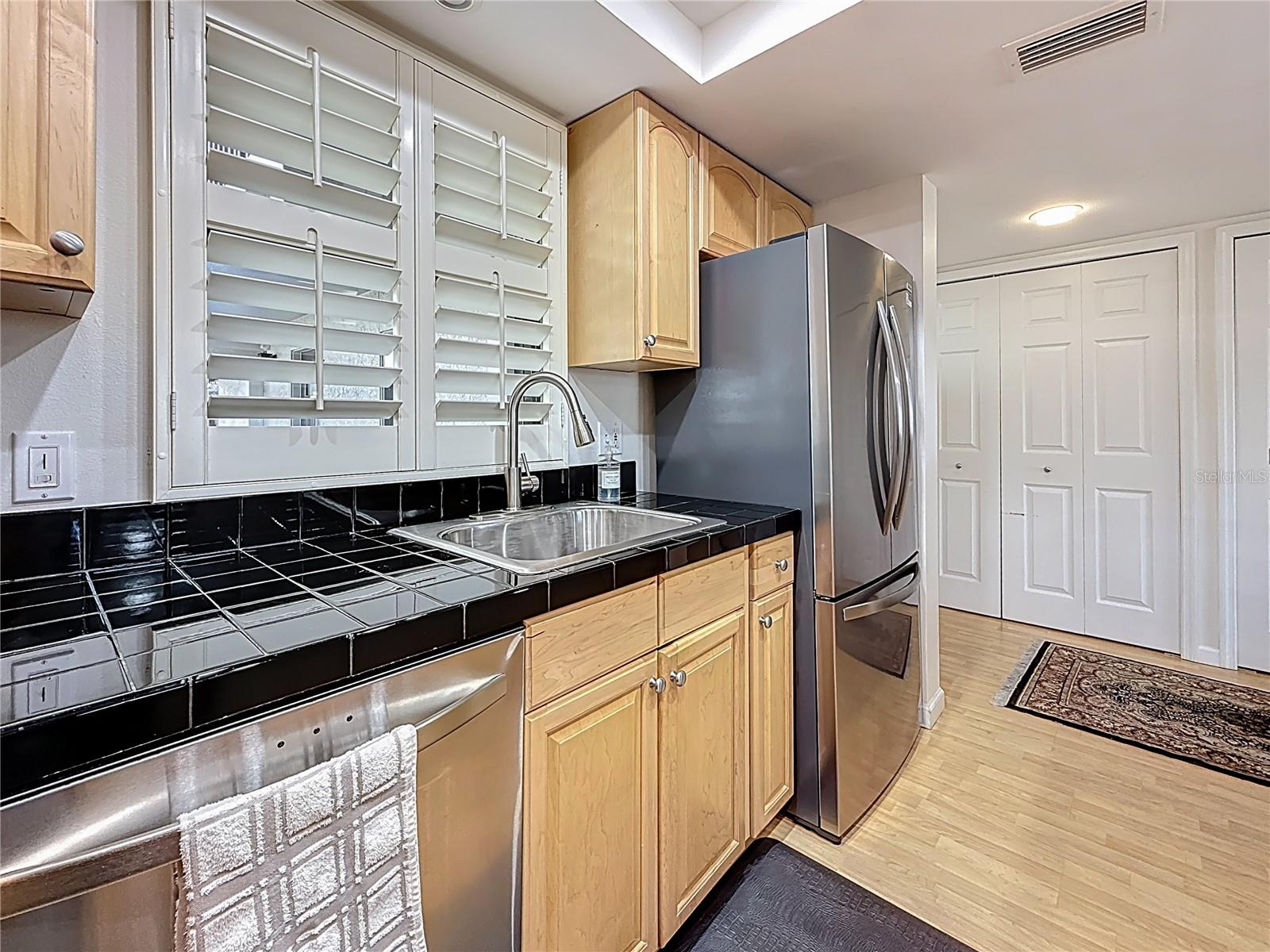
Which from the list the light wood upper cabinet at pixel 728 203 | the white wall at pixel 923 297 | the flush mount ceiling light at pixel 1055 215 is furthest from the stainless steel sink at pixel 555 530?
the flush mount ceiling light at pixel 1055 215

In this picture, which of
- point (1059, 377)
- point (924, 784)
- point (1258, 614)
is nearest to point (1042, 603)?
point (1258, 614)

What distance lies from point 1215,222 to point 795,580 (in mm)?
3064

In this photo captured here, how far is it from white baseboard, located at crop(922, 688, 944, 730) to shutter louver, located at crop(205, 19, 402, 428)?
7.63ft

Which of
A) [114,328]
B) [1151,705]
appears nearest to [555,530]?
[114,328]

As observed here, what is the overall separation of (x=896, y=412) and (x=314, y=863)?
1893 millimetres

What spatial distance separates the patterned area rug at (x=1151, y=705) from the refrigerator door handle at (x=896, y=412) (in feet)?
4.42

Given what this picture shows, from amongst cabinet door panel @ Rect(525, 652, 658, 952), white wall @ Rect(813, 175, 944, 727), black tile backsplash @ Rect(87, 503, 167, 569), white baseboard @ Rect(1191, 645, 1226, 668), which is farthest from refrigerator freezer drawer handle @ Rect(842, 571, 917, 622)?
white baseboard @ Rect(1191, 645, 1226, 668)

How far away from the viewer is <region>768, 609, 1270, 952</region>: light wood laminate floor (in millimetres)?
1423

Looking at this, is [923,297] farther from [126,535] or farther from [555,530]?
[126,535]

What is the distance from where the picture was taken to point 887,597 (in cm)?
189

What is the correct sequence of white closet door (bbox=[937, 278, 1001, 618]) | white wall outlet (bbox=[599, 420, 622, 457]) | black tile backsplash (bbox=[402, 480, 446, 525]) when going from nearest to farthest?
black tile backsplash (bbox=[402, 480, 446, 525]), white wall outlet (bbox=[599, 420, 622, 457]), white closet door (bbox=[937, 278, 1001, 618])

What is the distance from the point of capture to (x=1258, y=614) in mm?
2816

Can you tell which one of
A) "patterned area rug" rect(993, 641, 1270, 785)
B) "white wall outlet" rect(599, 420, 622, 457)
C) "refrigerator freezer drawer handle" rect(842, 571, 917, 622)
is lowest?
"patterned area rug" rect(993, 641, 1270, 785)

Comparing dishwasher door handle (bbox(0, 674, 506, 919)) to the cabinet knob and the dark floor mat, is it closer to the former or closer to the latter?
the cabinet knob
